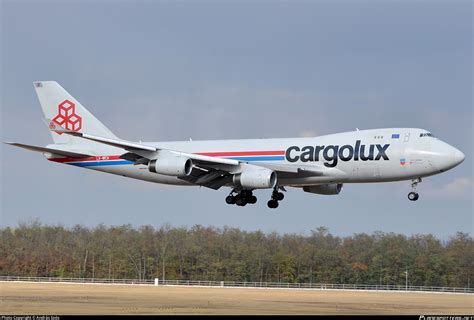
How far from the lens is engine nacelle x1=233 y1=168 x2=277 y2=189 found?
211 feet

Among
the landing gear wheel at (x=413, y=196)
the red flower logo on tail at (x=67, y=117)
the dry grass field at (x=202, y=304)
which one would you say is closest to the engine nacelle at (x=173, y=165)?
the dry grass field at (x=202, y=304)

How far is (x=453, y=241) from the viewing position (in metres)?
128

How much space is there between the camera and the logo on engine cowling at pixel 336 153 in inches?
2502

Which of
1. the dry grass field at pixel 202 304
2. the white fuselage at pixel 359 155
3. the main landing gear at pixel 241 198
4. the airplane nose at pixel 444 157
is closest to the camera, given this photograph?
the dry grass field at pixel 202 304

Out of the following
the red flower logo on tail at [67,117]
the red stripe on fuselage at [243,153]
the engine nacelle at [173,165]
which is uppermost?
the red flower logo on tail at [67,117]

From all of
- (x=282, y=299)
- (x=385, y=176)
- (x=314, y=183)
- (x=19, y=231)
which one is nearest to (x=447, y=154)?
(x=385, y=176)

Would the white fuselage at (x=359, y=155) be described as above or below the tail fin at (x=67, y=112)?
below

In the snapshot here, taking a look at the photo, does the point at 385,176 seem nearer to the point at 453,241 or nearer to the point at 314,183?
the point at 314,183

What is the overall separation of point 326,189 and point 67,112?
21.8 metres

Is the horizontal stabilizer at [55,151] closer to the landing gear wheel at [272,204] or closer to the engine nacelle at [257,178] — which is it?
the landing gear wheel at [272,204]

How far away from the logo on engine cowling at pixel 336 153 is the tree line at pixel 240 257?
5572 centimetres

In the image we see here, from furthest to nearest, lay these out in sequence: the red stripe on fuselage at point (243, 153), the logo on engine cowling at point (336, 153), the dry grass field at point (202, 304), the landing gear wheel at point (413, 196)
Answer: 1. the red stripe on fuselage at point (243, 153)
2. the logo on engine cowling at point (336, 153)
3. the landing gear wheel at point (413, 196)
4. the dry grass field at point (202, 304)

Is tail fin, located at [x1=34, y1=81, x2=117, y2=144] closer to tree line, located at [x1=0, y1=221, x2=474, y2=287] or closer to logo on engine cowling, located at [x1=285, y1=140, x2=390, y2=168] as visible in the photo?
logo on engine cowling, located at [x1=285, y1=140, x2=390, y2=168]

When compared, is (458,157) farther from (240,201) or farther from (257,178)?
(240,201)
